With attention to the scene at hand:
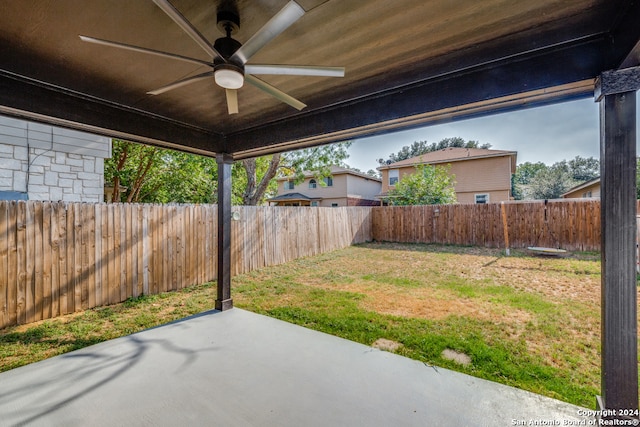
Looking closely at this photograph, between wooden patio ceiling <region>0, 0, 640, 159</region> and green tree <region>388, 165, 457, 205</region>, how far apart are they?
1120cm

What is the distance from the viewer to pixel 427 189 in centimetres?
1323

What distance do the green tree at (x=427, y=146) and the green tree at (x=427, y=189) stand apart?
2161cm

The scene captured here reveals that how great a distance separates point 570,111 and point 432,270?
691 inches

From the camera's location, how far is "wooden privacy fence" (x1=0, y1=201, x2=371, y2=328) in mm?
3471

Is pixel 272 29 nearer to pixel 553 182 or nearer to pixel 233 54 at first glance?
pixel 233 54

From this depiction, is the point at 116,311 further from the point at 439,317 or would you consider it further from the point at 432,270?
the point at 432,270

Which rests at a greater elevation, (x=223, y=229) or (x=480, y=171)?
(x=480, y=171)

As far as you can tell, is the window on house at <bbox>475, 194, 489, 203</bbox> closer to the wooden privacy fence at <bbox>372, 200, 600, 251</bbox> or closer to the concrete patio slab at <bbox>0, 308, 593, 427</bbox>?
the wooden privacy fence at <bbox>372, 200, 600, 251</bbox>

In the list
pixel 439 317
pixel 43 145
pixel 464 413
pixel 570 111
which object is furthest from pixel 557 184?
pixel 43 145

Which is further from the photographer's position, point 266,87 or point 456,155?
point 456,155

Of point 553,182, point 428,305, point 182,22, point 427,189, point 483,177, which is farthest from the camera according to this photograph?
point 553,182

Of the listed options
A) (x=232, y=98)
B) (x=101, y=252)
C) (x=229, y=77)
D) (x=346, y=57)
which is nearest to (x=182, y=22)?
(x=229, y=77)

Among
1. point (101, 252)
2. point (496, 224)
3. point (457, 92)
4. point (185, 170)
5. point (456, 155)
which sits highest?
point (456, 155)

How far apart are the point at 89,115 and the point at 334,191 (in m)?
16.8
